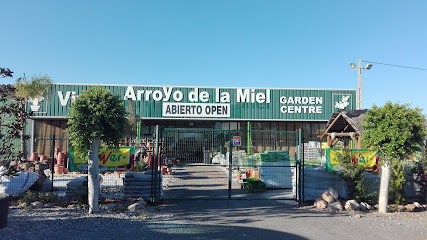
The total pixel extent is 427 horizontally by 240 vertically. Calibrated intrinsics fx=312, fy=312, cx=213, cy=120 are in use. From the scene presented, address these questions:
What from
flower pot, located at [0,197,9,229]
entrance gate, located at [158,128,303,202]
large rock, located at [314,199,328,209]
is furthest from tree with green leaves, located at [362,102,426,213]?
flower pot, located at [0,197,9,229]

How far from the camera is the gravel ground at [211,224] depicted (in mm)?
6395

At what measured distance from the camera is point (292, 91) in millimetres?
27625

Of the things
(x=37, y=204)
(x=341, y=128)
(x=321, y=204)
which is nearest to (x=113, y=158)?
(x=37, y=204)

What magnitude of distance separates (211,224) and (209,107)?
19729mm

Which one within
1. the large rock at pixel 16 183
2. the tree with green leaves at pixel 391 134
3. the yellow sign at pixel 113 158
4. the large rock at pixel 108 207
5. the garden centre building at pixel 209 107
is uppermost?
the garden centre building at pixel 209 107

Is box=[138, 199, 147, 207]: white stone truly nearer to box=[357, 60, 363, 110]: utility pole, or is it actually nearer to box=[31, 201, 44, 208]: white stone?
box=[31, 201, 44, 208]: white stone

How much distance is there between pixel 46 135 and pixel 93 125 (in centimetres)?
2252

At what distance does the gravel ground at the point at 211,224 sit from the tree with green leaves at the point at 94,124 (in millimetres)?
1059

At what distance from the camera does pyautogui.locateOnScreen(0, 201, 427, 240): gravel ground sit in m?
6.39

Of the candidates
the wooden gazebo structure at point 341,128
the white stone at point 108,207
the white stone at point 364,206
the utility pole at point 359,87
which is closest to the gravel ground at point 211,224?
the white stone at point 108,207

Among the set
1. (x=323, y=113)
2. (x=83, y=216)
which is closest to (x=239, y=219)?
(x=83, y=216)

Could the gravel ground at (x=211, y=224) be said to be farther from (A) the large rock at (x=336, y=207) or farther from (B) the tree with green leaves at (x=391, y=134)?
(B) the tree with green leaves at (x=391, y=134)

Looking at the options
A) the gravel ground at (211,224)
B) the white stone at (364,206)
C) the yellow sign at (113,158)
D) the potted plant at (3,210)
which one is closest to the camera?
the potted plant at (3,210)

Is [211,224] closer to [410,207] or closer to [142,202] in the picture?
[142,202]
